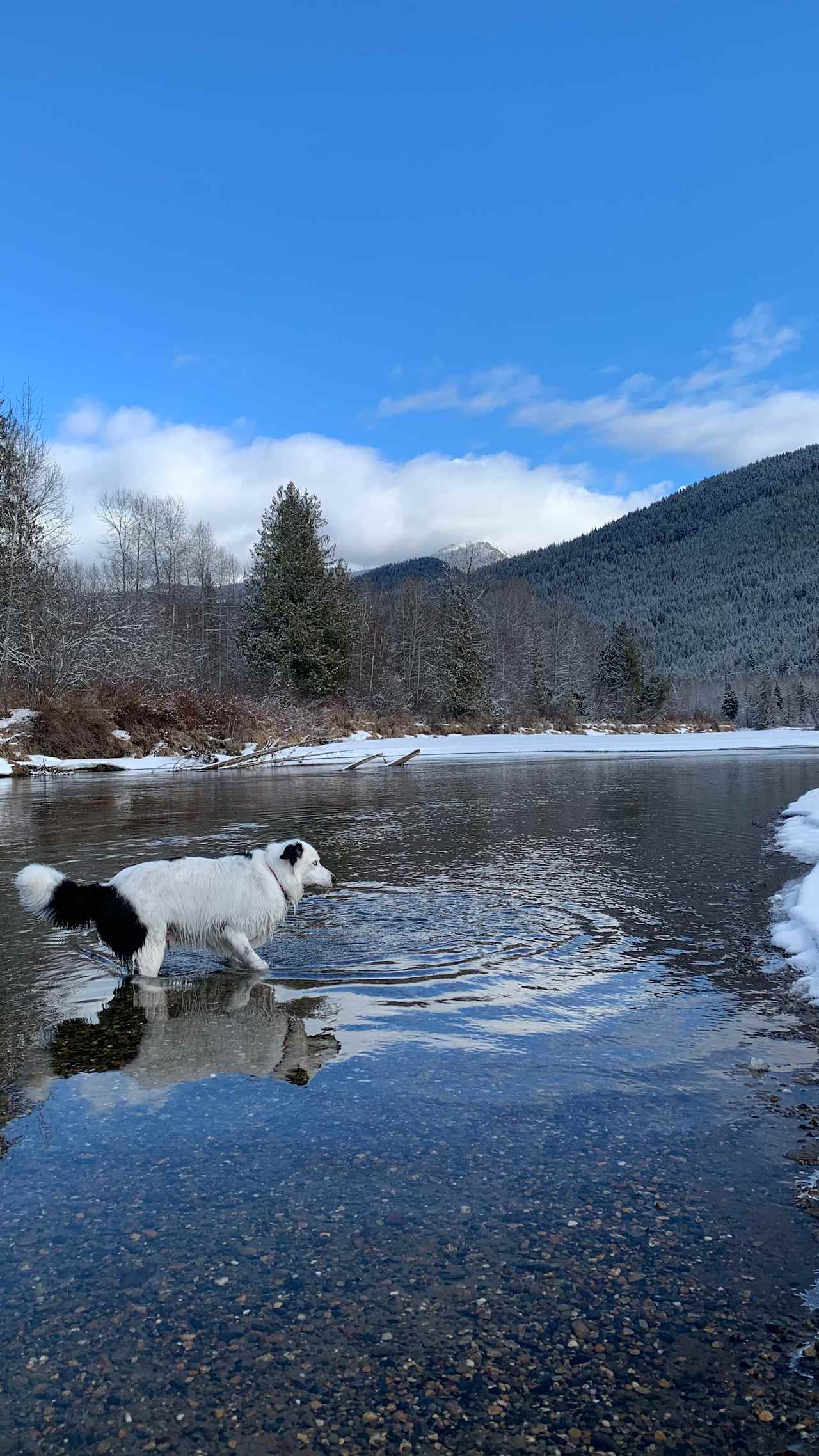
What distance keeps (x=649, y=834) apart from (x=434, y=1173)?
1055cm

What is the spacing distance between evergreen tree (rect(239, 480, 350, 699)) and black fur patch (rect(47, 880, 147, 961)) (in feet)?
142

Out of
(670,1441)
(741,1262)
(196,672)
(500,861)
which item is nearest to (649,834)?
(500,861)

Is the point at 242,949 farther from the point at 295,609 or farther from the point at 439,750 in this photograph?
the point at 295,609

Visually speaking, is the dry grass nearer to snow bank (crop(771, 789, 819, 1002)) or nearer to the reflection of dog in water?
snow bank (crop(771, 789, 819, 1002))

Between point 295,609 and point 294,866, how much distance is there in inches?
1727

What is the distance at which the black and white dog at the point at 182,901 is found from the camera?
583 cm

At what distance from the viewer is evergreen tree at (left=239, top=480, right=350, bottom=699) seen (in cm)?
4928

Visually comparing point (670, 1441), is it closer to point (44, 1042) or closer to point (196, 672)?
point (44, 1042)

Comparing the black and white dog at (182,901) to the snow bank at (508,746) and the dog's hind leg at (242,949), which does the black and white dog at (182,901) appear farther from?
the snow bank at (508,746)

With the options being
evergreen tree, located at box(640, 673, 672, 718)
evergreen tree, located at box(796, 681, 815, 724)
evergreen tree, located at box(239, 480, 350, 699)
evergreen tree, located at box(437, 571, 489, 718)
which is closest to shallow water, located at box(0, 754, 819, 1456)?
evergreen tree, located at box(239, 480, 350, 699)

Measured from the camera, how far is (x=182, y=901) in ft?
19.7

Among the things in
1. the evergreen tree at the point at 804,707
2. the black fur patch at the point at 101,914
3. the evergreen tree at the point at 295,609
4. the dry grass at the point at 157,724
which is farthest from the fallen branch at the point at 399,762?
the evergreen tree at the point at 804,707

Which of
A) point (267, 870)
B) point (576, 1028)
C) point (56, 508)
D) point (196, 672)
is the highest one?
point (56, 508)

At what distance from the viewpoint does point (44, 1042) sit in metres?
4.91
